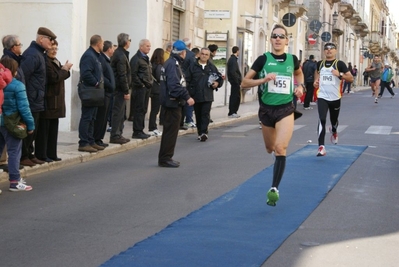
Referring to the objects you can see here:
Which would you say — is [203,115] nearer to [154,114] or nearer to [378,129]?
[154,114]

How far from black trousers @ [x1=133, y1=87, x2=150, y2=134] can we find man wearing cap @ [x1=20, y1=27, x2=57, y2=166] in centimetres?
420

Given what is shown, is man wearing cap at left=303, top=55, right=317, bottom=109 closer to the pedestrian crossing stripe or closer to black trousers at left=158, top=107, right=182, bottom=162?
the pedestrian crossing stripe

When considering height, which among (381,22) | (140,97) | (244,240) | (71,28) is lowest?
(244,240)

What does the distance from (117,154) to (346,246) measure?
782cm

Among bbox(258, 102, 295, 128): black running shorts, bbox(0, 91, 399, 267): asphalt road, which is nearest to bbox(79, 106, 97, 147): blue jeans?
bbox(0, 91, 399, 267): asphalt road

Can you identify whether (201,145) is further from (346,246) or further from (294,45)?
(294,45)

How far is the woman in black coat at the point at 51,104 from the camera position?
38.9 feet

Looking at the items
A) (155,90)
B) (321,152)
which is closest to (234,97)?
(155,90)

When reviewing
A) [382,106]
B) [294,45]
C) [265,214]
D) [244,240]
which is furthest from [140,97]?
[294,45]

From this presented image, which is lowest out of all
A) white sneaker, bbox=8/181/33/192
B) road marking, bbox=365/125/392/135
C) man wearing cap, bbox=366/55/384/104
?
white sneaker, bbox=8/181/33/192

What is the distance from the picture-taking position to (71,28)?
16797 mm

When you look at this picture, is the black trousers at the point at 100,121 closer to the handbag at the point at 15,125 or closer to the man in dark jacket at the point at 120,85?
the man in dark jacket at the point at 120,85

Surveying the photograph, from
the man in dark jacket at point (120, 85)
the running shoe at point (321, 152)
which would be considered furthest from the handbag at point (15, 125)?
the running shoe at point (321, 152)

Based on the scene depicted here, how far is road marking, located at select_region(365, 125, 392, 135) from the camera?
18.9 meters
